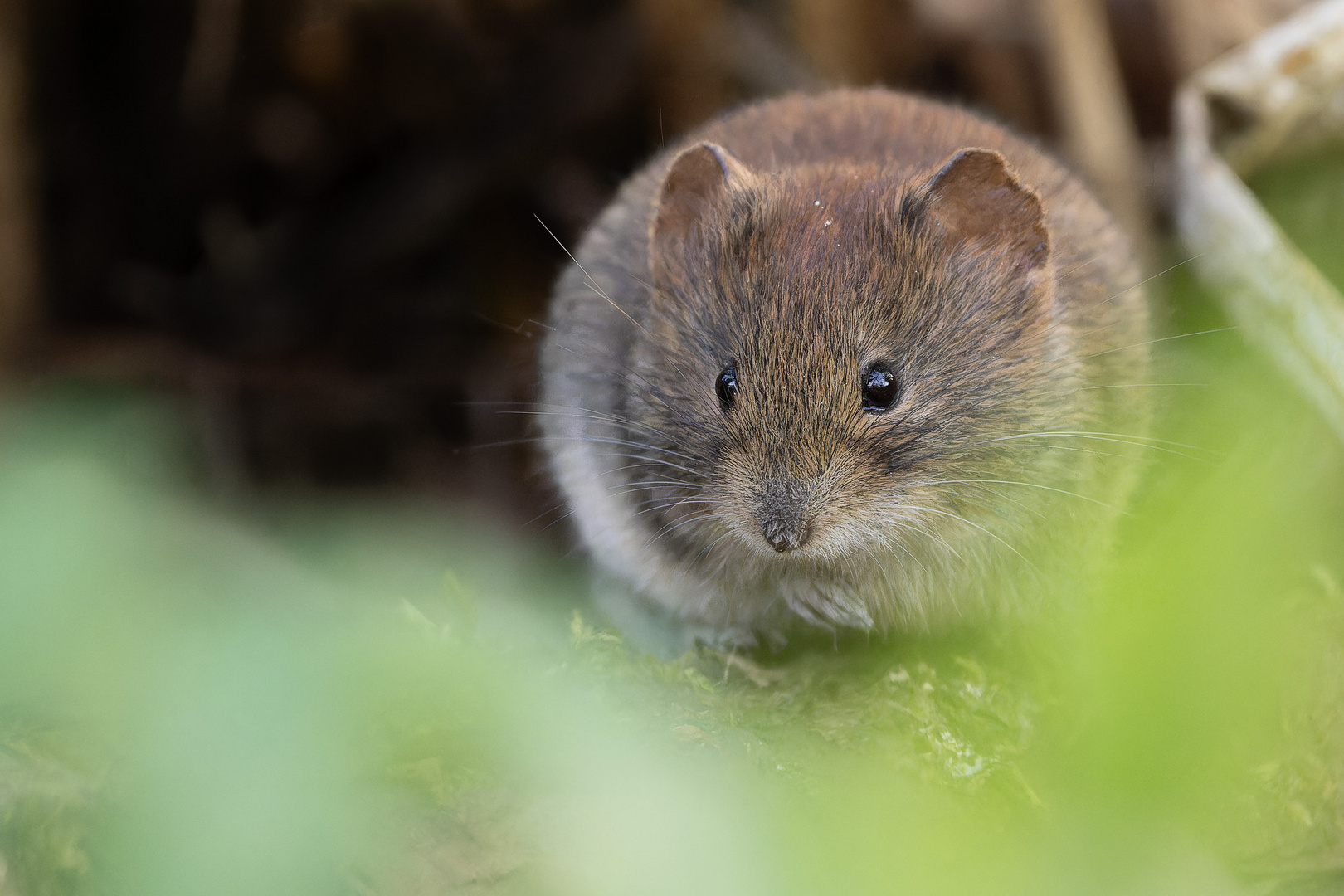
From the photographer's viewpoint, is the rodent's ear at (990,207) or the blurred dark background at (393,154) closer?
the rodent's ear at (990,207)

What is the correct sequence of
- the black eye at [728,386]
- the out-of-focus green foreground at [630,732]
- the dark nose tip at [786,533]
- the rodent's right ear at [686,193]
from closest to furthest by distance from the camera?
the out-of-focus green foreground at [630,732] < the dark nose tip at [786,533] < the black eye at [728,386] < the rodent's right ear at [686,193]

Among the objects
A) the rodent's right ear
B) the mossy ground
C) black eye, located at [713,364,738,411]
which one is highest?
the rodent's right ear

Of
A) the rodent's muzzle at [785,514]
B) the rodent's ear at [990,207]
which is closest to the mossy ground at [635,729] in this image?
the rodent's muzzle at [785,514]

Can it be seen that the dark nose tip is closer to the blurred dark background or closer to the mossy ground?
the mossy ground

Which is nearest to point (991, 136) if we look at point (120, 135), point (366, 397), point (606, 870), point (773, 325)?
point (773, 325)

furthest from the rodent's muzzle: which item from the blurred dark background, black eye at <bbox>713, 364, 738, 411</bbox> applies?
the blurred dark background

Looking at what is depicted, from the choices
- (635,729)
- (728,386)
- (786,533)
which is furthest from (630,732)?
(728,386)

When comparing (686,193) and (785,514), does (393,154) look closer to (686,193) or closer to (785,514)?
(686,193)

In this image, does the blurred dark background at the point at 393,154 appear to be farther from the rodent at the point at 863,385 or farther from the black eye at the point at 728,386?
the black eye at the point at 728,386
